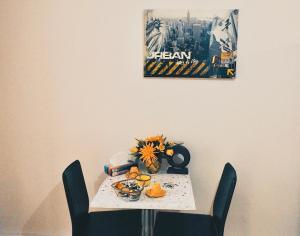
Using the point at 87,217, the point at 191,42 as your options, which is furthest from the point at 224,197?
the point at 191,42

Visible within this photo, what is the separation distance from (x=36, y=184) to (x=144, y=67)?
1286 mm

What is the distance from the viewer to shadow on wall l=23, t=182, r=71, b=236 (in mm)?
2816

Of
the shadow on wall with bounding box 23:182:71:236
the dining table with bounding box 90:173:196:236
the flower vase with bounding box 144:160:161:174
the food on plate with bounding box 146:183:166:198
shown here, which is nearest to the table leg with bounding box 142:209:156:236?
the dining table with bounding box 90:173:196:236

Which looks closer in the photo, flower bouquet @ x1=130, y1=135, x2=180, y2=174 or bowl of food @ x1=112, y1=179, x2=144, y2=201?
bowl of food @ x1=112, y1=179, x2=144, y2=201

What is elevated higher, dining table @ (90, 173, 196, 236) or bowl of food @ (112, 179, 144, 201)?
bowl of food @ (112, 179, 144, 201)

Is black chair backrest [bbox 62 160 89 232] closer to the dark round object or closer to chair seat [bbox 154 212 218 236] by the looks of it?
chair seat [bbox 154 212 218 236]

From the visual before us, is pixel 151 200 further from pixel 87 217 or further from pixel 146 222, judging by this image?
pixel 87 217

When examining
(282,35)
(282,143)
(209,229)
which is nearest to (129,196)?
(209,229)

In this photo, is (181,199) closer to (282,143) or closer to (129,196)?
(129,196)

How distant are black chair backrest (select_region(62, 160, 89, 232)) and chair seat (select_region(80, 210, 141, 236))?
2.5 inches

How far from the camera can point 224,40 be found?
8.11ft

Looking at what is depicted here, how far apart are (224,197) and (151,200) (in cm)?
45

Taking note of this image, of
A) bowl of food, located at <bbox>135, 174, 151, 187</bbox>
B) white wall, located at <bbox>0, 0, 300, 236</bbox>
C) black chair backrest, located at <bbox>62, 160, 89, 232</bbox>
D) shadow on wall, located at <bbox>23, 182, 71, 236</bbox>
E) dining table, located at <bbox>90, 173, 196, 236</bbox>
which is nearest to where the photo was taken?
dining table, located at <bbox>90, 173, 196, 236</bbox>

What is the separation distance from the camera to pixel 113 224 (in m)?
2.22
